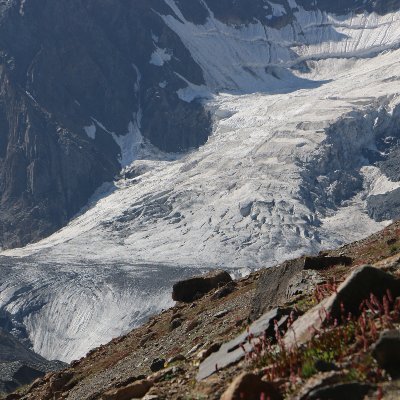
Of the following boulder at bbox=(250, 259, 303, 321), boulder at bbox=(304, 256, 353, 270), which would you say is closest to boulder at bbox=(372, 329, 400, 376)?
boulder at bbox=(250, 259, 303, 321)

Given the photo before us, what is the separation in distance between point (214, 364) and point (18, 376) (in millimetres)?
71455

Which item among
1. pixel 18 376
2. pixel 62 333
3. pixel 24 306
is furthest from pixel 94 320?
pixel 18 376

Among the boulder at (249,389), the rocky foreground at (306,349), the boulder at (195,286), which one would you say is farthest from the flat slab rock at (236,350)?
the boulder at (195,286)

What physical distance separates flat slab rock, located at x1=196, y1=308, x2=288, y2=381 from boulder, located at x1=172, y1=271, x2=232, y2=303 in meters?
23.7

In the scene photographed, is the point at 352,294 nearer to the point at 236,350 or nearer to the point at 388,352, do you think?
the point at 388,352

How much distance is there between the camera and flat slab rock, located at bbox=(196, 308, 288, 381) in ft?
42.5

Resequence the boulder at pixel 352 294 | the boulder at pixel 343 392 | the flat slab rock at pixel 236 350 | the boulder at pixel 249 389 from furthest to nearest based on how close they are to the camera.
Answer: the flat slab rock at pixel 236 350 < the boulder at pixel 352 294 < the boulder at pixel 249 389 < the boulder at pixel 343 392

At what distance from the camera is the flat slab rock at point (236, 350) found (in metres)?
12.9

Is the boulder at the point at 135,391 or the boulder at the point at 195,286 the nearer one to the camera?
the boulder at the point at 135,391

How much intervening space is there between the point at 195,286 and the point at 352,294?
87.9ft

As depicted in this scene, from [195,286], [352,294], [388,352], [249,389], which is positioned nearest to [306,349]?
[352,294]

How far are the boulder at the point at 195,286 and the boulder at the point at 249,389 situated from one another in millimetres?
27640

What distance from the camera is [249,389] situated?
998 cm

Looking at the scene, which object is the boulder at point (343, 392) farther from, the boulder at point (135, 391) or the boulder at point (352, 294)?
the boulder at point (135, 391)
